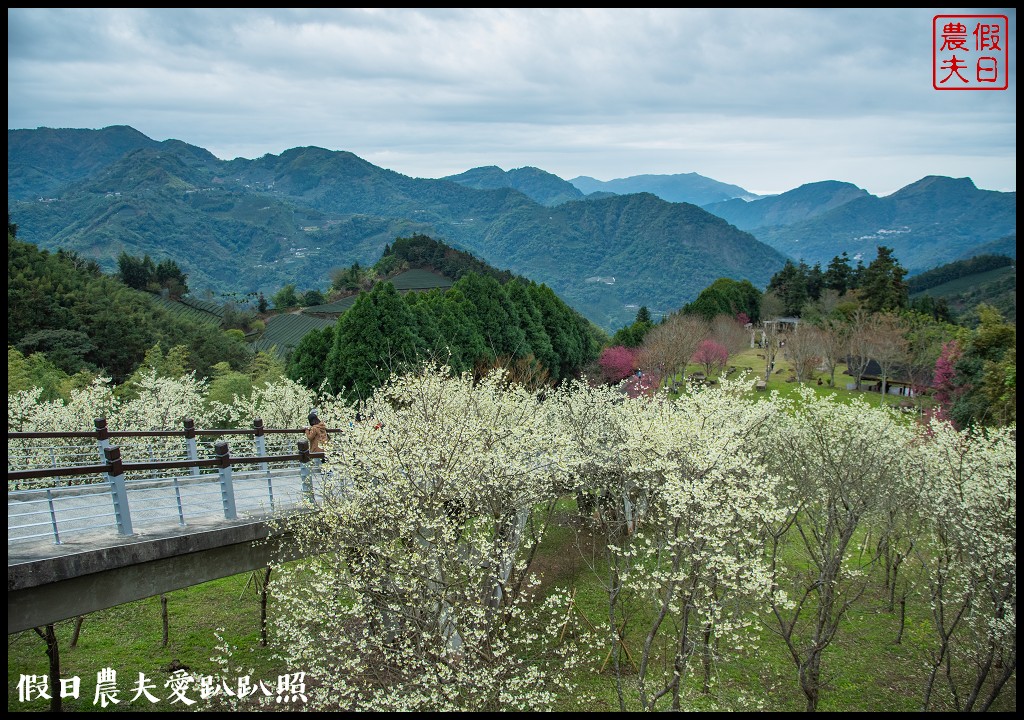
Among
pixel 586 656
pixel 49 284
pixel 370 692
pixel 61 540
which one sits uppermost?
pixel 49 284

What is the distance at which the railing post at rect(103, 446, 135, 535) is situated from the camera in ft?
28.9

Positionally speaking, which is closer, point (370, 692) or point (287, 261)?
point (370, 692)

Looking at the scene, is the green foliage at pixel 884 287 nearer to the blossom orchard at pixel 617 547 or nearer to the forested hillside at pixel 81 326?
the blossom orchard at pixel 617 547

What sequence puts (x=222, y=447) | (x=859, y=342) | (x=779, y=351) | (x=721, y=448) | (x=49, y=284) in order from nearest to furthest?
(x=222, y=447) < (x=721, y=448) < (x=49, y=284) < (x=859, y=342) < (x=779, y=351)

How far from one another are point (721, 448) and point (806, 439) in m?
3.40

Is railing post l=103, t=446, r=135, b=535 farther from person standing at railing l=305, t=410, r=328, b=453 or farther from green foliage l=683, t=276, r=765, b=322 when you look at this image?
green foliage l=683, t=276, r=765, b=322

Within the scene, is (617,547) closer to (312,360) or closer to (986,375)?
(986,375)

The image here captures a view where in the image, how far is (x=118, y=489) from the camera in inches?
353

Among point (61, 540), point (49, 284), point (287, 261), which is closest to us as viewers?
point (61, 540)

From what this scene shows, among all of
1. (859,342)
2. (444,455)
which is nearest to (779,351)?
(859,342)

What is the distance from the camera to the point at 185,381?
976 inches

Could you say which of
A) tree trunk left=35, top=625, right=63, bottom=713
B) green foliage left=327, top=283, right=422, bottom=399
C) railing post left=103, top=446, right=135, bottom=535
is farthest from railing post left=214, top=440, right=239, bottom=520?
green foliage left=327, top=283, right=422, bottom=399

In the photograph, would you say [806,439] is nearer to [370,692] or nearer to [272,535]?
[370,692]

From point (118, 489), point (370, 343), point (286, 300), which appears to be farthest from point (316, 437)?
point (286, 300)
